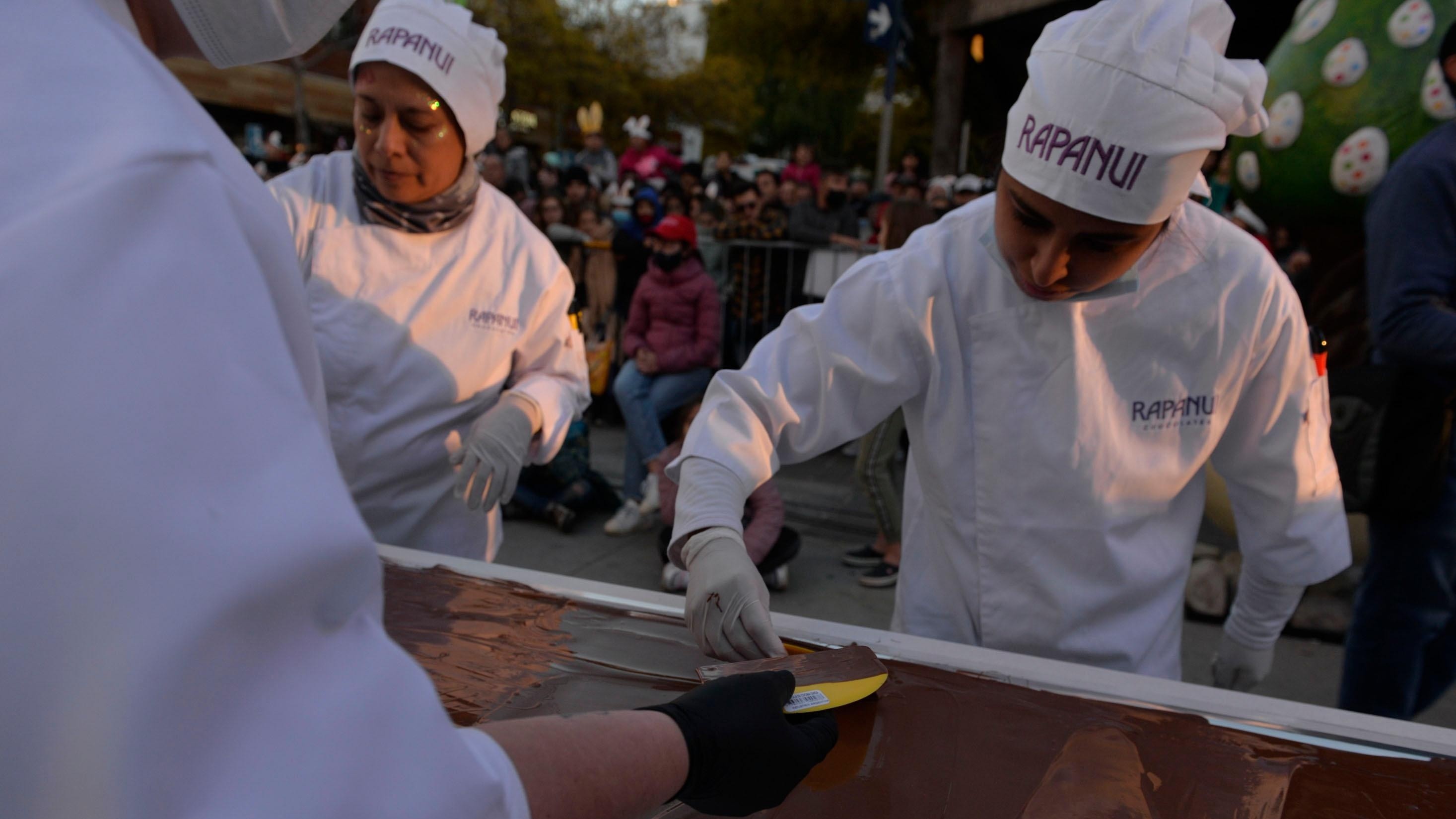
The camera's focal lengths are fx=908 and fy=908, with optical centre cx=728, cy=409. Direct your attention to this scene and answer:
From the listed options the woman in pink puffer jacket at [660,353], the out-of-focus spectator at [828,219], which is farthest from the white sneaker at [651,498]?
the out-of-focus spectator at [828,219]

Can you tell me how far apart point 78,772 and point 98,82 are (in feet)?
1.35

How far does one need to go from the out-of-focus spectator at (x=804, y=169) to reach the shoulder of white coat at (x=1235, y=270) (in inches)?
300

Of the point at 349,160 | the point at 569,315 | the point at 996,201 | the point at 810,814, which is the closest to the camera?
the point at 810,814

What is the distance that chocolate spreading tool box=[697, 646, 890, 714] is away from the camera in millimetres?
1140

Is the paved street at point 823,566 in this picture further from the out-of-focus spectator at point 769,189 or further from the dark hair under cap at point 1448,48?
the out-of-focus spectator at point 769,189

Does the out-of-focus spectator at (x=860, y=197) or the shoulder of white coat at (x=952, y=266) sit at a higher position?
the shoulder of white coat at (x=952, y=266)

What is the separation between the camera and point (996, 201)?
1.57m

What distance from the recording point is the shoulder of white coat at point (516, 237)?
2275mm

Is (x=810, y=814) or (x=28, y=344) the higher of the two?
(x=28, y=344)

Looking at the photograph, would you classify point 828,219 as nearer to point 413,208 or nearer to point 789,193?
point 789,193

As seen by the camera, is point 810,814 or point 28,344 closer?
point 28,344

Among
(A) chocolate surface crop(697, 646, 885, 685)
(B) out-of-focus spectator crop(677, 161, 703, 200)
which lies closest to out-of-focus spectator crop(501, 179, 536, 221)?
(B) out-of-focus spectator crop(677, 161, 703, 200)

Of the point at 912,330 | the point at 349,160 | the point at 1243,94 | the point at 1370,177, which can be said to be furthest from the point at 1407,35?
the point at 349,160

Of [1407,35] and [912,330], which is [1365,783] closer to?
[912,330]
